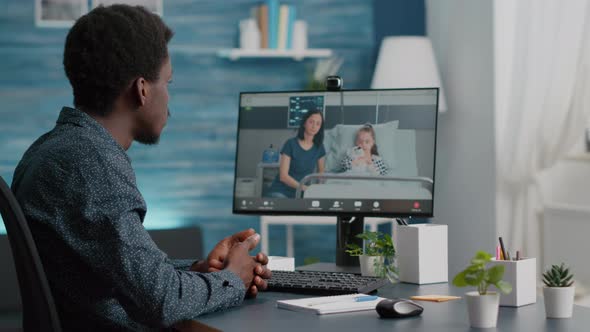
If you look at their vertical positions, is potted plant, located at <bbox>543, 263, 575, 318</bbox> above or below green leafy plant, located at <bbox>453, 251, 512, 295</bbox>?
below

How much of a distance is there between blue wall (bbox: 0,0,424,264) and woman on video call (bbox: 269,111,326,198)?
2436 millimetres

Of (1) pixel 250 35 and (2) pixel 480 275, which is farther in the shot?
(1) pixel 250 35

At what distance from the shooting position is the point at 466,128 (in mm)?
4742

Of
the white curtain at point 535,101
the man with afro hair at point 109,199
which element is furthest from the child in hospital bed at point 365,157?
the white curtain at point 535,101

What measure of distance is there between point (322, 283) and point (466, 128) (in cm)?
292

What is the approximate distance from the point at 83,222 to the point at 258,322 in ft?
1.19

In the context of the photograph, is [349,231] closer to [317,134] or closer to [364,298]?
[317,134]

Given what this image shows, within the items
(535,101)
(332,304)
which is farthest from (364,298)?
(535,101)

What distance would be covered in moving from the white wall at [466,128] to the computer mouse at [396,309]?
2945mm

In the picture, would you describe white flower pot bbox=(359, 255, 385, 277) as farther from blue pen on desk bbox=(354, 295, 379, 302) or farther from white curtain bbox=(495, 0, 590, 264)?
white curtain bbox=(495, 0, 590, 264)

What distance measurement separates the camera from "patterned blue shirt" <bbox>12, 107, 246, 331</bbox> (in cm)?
158

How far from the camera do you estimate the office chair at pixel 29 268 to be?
1.52m

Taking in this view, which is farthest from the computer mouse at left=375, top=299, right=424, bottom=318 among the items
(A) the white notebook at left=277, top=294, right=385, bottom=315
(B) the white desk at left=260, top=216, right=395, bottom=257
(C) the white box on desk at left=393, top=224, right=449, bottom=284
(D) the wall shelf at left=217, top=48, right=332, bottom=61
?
(D) the wall shelf at left=217, top=48, right=332, bottom=61

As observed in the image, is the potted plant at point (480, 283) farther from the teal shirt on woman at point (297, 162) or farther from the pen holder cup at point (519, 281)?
the teal shirt on woman at point (297, 162)
